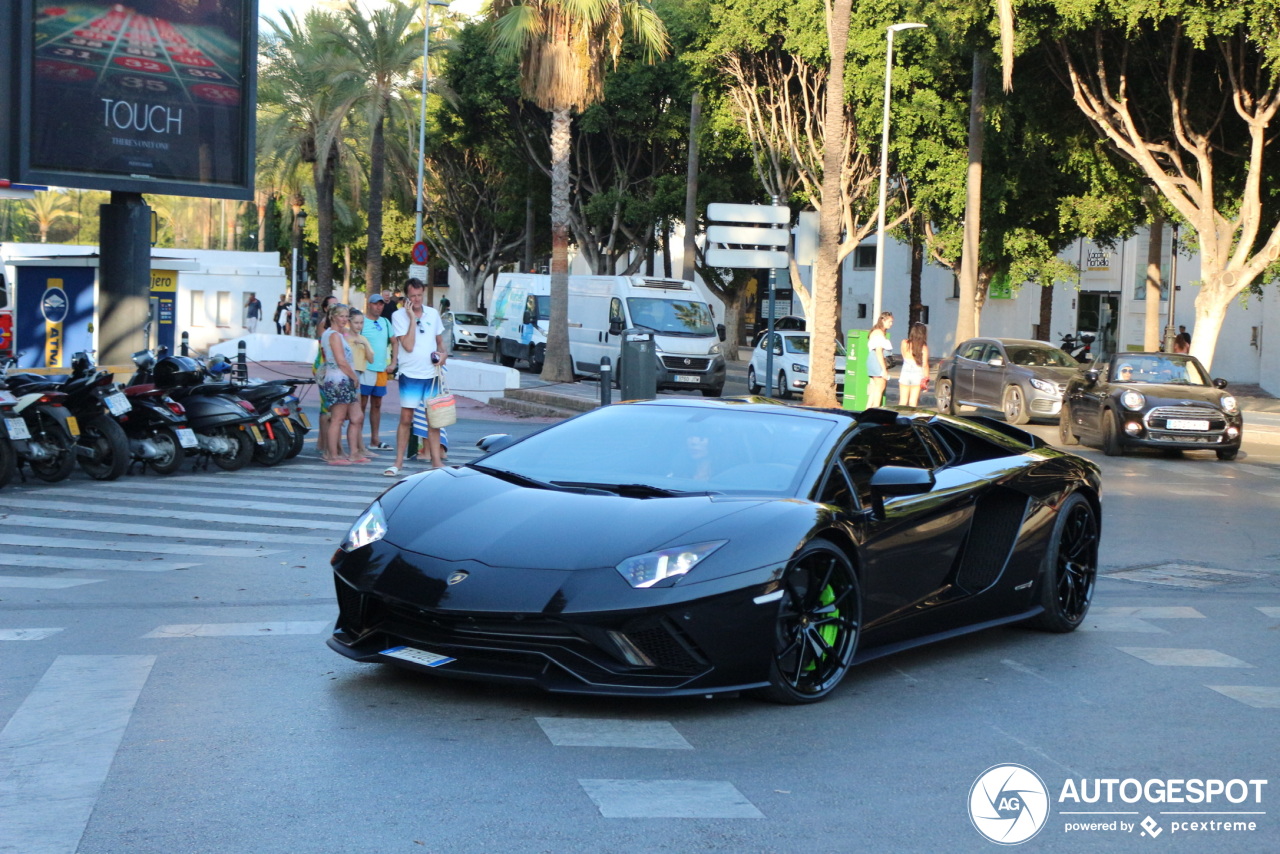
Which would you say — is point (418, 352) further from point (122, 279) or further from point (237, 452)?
point (122, 279)

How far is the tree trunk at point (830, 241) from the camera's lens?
25.0 metres

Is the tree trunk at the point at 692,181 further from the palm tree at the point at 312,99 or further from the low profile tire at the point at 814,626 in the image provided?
the low profile tire at the point at 814,626

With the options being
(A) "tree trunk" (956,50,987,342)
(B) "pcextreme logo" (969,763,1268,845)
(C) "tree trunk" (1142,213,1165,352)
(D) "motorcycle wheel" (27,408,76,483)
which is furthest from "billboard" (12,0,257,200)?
(C) "tree trunk" (1142,213,1165,352)

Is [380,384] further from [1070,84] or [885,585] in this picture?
[1070,84]

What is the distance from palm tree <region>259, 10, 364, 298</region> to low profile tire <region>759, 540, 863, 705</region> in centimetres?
3634

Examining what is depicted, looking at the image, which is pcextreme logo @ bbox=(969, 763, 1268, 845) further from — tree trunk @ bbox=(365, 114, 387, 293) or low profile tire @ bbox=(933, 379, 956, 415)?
tree trunk @ bbox=(365, 114, 387, 293)

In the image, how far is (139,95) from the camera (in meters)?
17.1

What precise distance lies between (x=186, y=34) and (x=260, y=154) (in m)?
27.5

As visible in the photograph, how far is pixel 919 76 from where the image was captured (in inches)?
1487

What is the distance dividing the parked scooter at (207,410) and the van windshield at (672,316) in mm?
18048

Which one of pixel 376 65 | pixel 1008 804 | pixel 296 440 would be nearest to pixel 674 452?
pixel 1008 804

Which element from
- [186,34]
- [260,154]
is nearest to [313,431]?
[186,34]

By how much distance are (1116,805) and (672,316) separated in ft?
93.6

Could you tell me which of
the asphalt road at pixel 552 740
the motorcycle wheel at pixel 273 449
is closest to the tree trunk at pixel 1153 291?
the motorcycle wheel at pixel 273 449
